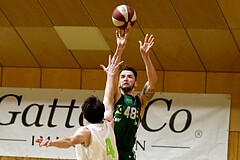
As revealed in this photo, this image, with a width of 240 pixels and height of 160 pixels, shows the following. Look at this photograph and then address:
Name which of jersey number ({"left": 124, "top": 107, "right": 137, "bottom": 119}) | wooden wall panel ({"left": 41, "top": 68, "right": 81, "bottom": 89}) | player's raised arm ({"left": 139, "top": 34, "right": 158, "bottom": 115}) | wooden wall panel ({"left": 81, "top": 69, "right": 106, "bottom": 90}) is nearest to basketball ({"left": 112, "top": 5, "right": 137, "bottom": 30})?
player's raised arm ({"left": 139, "top": 34, "right": 158, "bottom": 115})

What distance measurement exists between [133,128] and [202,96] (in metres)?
3.64

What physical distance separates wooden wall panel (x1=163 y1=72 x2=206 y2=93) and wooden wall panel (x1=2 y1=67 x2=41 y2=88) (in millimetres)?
2252

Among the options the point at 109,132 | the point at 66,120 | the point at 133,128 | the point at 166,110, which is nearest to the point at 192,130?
the point at 166,110

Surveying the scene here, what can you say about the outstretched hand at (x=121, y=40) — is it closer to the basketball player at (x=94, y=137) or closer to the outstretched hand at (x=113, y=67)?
the outstretched hand at (x=113, y=67)

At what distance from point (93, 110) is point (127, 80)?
1.34 m

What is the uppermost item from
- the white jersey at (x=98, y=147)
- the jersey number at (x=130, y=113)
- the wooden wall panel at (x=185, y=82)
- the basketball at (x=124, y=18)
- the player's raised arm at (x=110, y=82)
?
the wooden wall panel at (x=185, y=82)

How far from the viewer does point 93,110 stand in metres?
5.00

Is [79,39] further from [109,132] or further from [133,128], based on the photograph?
[109,132]

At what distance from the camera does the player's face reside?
247 inches

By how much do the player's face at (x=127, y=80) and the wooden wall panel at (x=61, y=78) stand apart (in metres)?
4.14

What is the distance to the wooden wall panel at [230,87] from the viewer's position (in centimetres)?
953

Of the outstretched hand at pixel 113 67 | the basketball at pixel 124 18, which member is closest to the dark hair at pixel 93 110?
the outstretched hand at pixel 113 67

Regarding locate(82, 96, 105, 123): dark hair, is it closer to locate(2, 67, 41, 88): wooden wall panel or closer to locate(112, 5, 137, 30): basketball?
locate(112, 5, 137, 30): basketball

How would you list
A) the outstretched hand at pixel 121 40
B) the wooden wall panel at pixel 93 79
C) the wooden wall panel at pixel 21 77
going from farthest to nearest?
the wooden wall panel at pixel 21 77
the wooden wall panel at pixel 93 79
the outstretched hand at pixel 121 40
